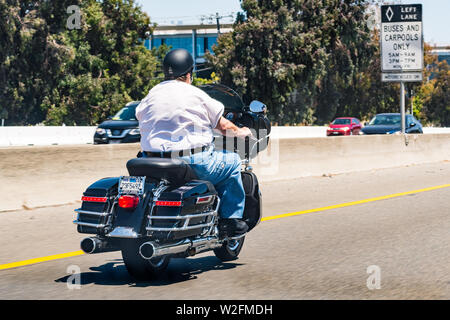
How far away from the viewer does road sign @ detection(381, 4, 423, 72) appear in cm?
2428

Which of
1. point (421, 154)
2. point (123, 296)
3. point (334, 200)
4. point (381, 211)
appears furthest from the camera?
point (421, 154)

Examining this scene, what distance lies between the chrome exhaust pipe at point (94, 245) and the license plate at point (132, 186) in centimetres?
42

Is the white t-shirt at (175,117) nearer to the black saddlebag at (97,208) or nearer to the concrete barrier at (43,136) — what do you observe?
the black saddlebag at (97,208)

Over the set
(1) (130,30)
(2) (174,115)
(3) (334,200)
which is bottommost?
(3) (334,200)

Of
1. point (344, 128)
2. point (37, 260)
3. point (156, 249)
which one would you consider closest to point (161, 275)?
point (156, 249)

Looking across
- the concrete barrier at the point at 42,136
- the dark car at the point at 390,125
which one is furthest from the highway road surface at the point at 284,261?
the concrete barrier at the point at 42,136

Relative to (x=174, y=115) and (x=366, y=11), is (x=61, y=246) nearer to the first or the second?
(x=174, y=115)

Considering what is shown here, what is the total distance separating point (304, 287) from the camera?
593 cm

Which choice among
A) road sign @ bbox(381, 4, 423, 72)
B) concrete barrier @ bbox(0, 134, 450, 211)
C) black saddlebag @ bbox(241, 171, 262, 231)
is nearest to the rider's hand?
black saddlebag @ bbox(241, 171, 262, 231)

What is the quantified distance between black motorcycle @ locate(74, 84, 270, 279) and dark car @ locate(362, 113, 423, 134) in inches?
1025

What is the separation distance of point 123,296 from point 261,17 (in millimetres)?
56737

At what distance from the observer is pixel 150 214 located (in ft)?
18.9

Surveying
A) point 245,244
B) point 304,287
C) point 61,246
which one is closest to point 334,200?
point 245,244

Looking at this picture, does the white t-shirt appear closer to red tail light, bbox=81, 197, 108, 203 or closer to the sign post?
red tail light, bbox=81, 197, 108, 203
